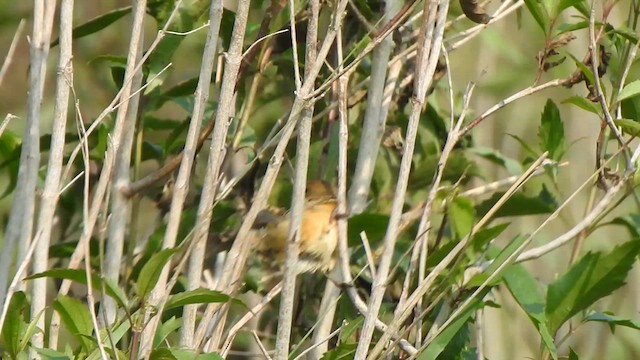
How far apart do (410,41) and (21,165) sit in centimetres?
49

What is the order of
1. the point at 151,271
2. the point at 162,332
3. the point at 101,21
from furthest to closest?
the point at 101,21, the point at 162,332, the point at 151,271

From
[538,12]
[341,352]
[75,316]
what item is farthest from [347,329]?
[538,12]

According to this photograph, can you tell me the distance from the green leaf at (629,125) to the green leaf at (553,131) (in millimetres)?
160

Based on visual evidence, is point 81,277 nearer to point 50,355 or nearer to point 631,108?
point 50,355

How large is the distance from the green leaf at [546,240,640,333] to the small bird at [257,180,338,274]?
0.25m

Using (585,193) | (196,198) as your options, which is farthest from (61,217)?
(585,193)

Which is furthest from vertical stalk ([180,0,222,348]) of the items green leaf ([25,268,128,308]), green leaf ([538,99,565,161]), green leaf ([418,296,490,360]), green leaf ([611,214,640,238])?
green leaf ([611,214,640,238])

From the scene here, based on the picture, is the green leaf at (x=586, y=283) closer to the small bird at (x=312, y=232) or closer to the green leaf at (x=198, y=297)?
the small bird at (x=312, y=232)

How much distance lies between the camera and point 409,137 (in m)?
0.96

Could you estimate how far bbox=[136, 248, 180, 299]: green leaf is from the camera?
0.88m

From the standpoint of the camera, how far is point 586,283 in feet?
3.59

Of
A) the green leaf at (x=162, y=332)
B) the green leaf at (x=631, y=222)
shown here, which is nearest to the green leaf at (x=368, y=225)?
the green leaf at (x=162, y=332)

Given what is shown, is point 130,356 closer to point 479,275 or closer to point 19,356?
point 19,356

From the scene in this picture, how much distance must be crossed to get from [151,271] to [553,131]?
581 mm
